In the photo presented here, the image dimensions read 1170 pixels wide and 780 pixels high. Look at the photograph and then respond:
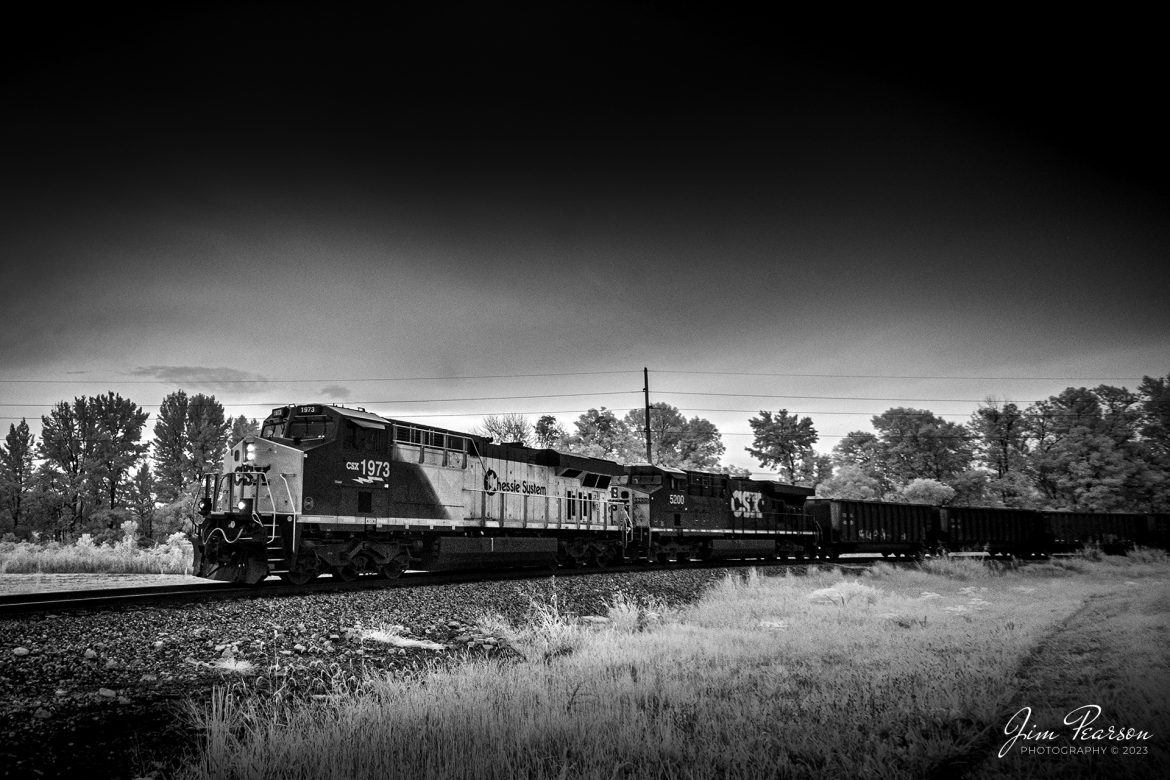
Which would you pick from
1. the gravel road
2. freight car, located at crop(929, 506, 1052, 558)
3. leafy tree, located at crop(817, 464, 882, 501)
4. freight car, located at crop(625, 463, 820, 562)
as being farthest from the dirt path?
leafy tree, located at crop(817, 464, 882, 501)

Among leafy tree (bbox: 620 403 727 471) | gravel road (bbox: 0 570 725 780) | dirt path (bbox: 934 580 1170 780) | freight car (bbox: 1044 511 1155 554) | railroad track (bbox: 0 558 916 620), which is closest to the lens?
dirt path (bbox: 934 580 1170 780)

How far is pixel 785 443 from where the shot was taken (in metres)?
72.1

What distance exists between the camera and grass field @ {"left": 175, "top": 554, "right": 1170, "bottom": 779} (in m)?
5.08

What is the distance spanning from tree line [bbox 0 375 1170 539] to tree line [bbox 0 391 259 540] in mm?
95

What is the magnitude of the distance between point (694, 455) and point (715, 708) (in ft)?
177

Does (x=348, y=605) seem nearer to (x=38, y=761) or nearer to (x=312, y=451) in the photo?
(x=312, y=451)

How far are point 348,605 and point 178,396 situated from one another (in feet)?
179

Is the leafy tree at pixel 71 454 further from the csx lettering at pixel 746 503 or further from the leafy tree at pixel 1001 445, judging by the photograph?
the leafy tree at pixel 1001 445

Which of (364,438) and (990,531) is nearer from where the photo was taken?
(364,438)

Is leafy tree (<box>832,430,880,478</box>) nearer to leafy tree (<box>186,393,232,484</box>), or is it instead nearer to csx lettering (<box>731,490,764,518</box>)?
csx lettering (<box>731,490,764,518</box>)

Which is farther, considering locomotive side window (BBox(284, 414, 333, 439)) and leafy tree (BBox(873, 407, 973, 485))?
leafy tree (BBox(873, 407, 973, 485))

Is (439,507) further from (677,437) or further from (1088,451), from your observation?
(1088,451)

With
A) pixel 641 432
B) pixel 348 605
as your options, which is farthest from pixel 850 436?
pixel 348 605

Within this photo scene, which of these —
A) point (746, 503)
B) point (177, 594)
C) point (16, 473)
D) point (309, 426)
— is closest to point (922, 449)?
point (746, 503)
